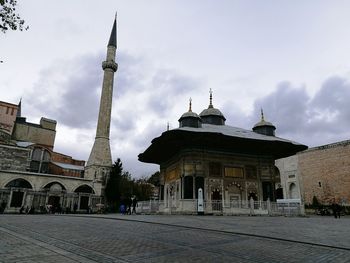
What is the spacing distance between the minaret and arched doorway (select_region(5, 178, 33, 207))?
24.4 ft

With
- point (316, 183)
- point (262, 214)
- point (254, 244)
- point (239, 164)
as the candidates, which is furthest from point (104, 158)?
point (254, 244)

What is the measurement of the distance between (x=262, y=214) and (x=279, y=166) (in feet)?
68.8

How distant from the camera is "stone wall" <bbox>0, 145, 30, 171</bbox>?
31.1 metres

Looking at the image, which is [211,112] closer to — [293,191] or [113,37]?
[293,191]

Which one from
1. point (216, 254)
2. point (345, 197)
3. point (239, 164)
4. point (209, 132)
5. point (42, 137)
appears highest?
point (42, 137)

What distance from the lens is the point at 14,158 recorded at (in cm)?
3186

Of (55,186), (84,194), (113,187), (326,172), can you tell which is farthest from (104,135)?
(326,172)

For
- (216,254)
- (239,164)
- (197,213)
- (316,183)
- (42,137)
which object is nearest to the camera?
(216,254)

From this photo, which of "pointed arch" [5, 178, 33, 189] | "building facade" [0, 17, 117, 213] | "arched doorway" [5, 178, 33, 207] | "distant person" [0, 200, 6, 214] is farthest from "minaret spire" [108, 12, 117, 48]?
"distant person" [0, 200, 6, 214]

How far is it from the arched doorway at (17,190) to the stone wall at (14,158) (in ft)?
13.3

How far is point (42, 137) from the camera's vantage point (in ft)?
140

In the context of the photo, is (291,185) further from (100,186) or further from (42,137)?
(42,137)

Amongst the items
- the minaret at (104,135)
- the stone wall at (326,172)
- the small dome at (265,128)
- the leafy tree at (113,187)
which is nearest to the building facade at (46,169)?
the minaret at (104,135)

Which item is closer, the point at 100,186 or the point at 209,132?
the point at 209,132
